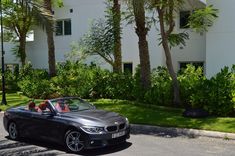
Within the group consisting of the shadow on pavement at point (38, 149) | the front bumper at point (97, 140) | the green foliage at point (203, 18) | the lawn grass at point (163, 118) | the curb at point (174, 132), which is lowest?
the shadow on pavement at point (38, 149)

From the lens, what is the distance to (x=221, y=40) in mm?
20422

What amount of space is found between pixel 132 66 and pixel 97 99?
5.74m

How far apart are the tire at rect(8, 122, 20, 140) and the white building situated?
1169 centimetres

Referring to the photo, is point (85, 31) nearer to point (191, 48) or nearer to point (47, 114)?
point (191, 48)

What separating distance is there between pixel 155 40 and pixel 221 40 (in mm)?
4581

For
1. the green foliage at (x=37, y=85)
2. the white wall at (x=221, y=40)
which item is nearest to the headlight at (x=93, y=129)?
the white wall at (x=221, y=40)

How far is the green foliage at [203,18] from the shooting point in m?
19.2

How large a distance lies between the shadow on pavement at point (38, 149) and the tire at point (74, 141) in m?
0.17

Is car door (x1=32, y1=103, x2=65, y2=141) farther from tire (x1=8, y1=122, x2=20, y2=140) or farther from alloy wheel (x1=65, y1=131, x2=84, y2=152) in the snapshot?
tire (x1=8, y1=122, x2=20, y2=140)

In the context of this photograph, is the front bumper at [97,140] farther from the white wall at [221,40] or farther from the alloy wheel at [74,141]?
the white wall at [221,40]

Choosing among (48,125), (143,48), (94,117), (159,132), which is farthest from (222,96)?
(48,125)

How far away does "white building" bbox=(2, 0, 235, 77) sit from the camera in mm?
20234

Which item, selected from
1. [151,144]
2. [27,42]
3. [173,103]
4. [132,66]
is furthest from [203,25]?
[27,42]

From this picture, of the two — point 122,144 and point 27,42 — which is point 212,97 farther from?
point 27,42
